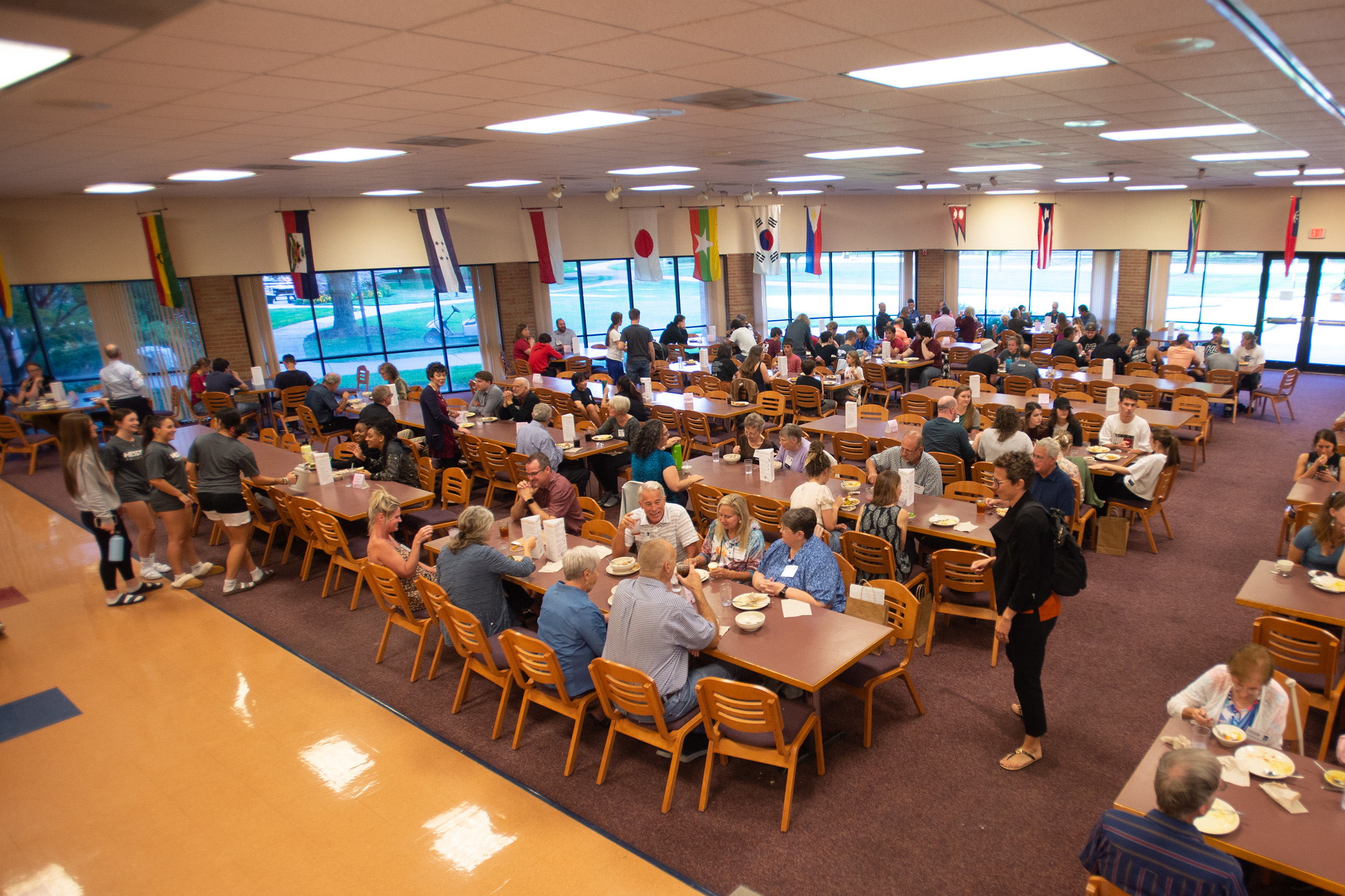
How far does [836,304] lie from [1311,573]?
2679 centimetres

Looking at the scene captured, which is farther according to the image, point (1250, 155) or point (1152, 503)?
point (1250, 155)

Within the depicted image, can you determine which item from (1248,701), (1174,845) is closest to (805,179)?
(1248,701)

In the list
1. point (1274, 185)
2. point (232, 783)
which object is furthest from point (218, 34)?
point (1274, 185)

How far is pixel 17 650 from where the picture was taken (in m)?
6.39

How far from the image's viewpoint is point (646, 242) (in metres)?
17.3

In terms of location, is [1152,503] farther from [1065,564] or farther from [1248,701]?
[1248,701]

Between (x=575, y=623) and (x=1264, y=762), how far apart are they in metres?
3.34

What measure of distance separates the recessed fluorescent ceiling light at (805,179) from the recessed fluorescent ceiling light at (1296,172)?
692 centimetres

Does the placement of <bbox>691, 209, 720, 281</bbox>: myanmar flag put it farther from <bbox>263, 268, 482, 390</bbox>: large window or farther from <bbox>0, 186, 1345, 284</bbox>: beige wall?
<bbox>263, 268, 482, 390</bbox>: large window

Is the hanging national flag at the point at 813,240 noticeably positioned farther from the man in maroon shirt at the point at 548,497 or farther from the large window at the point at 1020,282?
the man in maroon shirt at the point at 548,497

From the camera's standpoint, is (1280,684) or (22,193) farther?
(22,193)

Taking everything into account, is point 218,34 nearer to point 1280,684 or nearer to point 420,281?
point 1280,684

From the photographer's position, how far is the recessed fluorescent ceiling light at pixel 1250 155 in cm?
955

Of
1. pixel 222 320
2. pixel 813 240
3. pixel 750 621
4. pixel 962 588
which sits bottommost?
pixel 962 588
